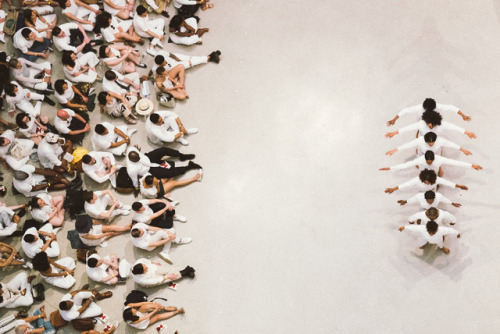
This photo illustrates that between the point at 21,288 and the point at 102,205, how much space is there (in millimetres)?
1494

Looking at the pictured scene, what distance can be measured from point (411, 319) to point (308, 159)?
244 centimetres

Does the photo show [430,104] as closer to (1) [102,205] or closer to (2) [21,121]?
(1) [102,205]

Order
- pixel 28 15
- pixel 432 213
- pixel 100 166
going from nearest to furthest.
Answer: pixel 432 213
pixel 100 166
pixel 28 15

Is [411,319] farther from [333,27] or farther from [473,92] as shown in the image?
[333,27]

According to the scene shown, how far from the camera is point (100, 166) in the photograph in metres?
7.24

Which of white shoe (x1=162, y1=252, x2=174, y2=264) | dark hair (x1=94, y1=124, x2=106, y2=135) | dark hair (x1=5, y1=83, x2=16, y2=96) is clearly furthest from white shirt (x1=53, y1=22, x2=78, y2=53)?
white shoe (x1=162, y1=252, x2=174, y2=264)

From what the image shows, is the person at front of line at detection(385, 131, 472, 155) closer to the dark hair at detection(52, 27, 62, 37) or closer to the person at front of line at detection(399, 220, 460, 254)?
the person at front of line at detection(399, 220, 460, 254)

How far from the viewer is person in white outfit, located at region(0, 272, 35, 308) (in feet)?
22.1

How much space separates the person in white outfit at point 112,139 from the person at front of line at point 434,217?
4.07 meters

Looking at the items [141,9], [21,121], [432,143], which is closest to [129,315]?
[21,121]

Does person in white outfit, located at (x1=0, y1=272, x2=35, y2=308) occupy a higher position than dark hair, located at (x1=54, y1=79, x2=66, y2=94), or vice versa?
dark hair, located at (x1=54, y1=79, x2=66, y2=94)

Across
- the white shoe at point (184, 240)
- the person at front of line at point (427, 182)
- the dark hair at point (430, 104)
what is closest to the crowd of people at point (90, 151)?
the white shoe at point (184, 240)

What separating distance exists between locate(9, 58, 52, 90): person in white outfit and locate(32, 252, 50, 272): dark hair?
281cm

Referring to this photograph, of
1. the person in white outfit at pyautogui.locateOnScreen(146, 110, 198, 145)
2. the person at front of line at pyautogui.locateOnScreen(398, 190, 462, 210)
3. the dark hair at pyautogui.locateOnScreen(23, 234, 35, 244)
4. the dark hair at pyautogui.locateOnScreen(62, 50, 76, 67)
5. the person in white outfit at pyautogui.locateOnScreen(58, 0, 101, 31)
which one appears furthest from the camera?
the person in white outfit at pyautogui.locateOnScreen(58, 0, 101, 31)
